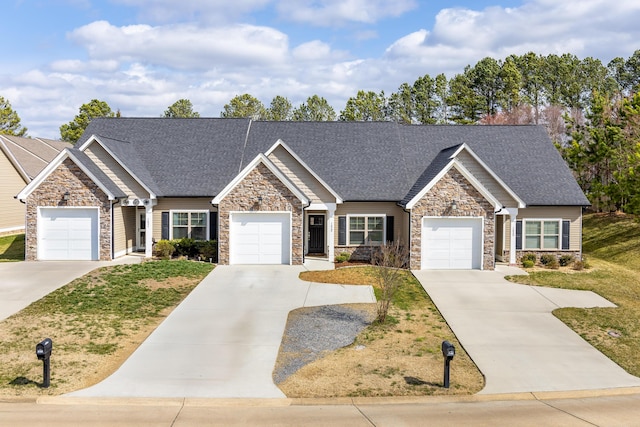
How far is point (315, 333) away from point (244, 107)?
60.5m

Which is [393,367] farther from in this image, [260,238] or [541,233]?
[541,233]

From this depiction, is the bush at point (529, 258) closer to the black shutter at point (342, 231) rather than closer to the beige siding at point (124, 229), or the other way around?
the black shutter at point (342, 231)

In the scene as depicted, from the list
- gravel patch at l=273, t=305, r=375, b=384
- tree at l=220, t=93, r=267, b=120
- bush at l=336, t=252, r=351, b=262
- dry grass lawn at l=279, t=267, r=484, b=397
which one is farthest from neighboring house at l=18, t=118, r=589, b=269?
tree at l=220, t=93, r=267, b=120

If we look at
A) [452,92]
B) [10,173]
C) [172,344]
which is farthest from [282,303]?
[452,92]

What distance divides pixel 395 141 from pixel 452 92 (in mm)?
34854

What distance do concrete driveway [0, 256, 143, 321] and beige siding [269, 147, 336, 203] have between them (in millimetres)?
7998

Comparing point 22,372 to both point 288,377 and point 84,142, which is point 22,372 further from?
point 84,142

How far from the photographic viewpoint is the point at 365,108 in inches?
2569

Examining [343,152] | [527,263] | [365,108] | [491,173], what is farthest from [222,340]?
[365,108]

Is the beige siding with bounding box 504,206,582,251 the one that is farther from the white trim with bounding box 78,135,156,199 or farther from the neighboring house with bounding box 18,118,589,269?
the white trim with bounding box 78,135,156,199

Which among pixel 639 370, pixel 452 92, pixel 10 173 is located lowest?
pixel 639 370

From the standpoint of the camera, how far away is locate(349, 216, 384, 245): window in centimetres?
2705

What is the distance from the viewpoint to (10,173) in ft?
116

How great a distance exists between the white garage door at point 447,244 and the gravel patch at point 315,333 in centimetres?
770
